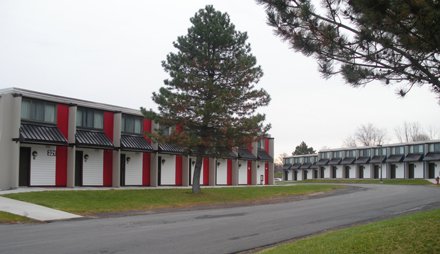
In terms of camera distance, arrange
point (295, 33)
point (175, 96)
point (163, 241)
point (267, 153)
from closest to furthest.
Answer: point (295, 33) → point (163, 241) → point (175, 96) → point (267, 153)

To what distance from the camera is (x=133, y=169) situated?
3697 cm

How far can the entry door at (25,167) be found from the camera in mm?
29297

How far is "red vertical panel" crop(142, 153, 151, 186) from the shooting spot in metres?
37.9

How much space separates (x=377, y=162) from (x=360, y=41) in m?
68.3

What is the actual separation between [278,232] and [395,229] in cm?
424

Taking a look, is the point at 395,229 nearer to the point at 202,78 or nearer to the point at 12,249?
the point at 12,249

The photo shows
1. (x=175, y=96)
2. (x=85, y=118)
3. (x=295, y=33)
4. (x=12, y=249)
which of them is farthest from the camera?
(x=85, y=118)

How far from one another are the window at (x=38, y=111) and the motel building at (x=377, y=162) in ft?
160

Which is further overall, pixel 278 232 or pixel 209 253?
pixel 278 232

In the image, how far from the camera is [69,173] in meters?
31.3

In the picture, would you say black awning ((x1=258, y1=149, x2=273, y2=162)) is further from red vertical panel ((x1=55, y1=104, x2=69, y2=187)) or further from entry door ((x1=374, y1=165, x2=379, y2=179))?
entry door ((x1=374, y1=165, x2=379, y2=179))

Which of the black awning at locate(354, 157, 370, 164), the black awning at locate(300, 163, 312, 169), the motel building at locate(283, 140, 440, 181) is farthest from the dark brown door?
the black awning at locate(300, 163, 312, 169)

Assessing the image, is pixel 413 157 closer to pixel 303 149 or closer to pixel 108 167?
pixel 108 167

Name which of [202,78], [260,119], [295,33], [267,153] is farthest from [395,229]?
[267,153]
